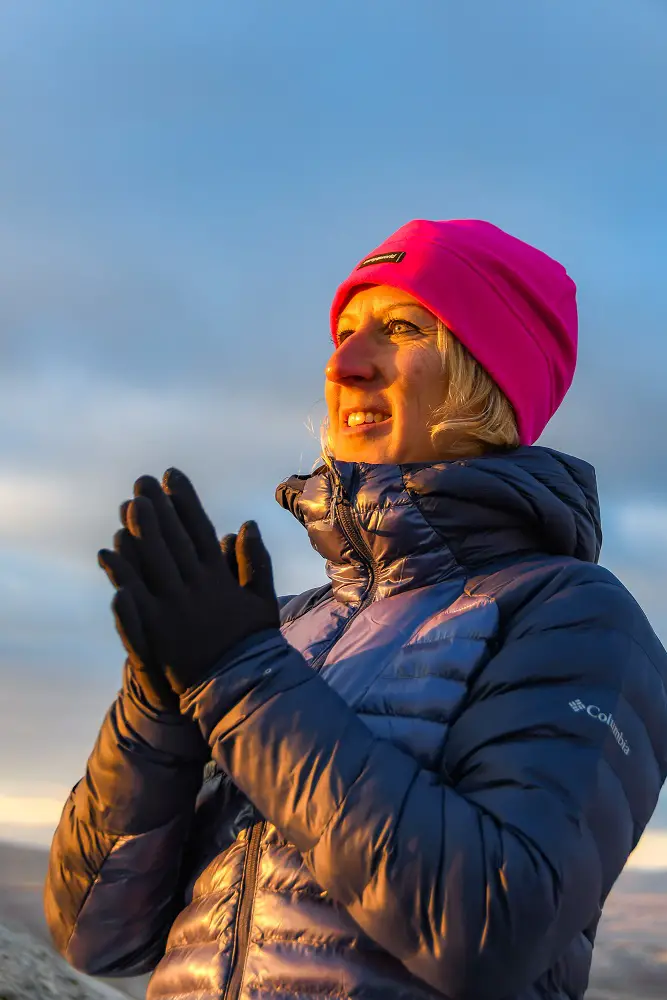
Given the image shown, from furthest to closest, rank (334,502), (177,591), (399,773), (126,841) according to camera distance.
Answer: (334,502)
(126,841)
(177,591)
(399,773)

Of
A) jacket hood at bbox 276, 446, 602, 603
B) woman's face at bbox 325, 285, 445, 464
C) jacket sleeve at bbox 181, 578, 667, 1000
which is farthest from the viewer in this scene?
woman's face at bbox 325, 285, 445, 464

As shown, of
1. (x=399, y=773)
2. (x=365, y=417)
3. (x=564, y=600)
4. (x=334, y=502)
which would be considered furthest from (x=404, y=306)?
(x=399, y=773)

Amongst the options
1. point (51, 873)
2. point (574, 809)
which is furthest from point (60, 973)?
point (574, 809)

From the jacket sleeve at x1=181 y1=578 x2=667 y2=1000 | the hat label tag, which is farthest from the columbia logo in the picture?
the hat label tag

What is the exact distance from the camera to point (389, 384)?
296cm

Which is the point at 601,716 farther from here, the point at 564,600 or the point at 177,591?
the point at 177,591

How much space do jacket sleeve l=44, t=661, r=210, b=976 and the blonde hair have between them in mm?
872

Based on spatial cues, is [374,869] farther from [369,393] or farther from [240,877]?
[369,393]

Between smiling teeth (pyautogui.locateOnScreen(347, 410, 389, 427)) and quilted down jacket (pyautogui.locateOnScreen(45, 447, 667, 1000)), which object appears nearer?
quilted down jacket (pyautogui.locateOnScreen(45, 447, 667, 1000))

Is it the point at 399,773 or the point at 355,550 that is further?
the point at 355,550

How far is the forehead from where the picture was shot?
10.2ft

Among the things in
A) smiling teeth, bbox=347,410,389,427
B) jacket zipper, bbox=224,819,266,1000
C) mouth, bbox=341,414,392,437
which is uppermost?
smiling teeth, bbox=347,410,389,427

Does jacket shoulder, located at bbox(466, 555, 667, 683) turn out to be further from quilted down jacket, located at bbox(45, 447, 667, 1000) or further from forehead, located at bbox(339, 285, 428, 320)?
forehead, located at bbox(339, 285, 428, 320)

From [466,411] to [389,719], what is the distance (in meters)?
0.94
